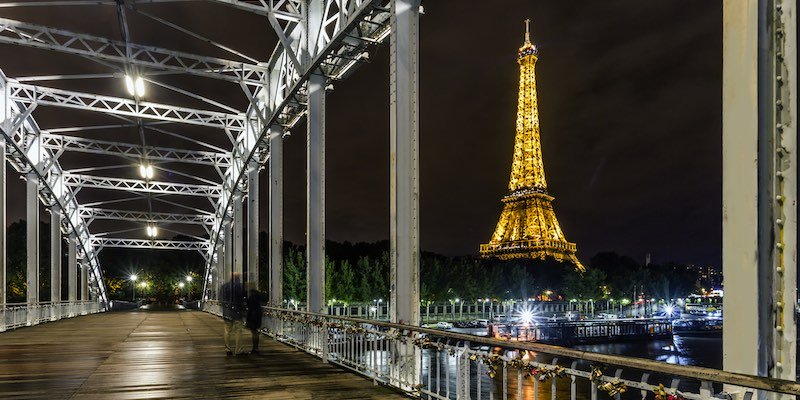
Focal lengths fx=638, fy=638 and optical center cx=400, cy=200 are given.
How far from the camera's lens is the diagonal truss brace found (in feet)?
58.7

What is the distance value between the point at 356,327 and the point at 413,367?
2439 mm

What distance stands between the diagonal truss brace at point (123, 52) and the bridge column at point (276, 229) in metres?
3.13

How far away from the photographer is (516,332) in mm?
60156

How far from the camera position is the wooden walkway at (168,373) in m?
9.05

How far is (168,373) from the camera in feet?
36.2

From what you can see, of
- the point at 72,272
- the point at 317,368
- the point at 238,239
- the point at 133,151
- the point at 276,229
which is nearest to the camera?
the point at 317,368

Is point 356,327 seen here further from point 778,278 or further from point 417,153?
point 778,278

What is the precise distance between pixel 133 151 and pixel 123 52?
12829 millimetres

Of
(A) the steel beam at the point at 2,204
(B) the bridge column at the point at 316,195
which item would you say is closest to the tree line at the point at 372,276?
(A) the steel beam at the point at 2,204

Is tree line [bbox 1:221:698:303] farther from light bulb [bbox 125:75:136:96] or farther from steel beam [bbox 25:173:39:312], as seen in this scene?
light bulb [bbox 125:75:136:96]

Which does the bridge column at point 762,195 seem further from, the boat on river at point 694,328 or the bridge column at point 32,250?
the boat on river at point 694,328

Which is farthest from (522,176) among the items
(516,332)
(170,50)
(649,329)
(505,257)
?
(170,50)

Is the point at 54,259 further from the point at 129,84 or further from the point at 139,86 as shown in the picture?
the point at 129,84

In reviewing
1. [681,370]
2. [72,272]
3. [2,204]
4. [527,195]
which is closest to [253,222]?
[2,204]
